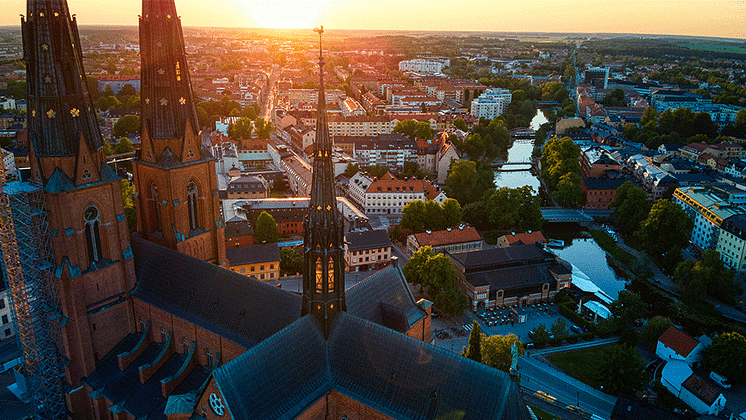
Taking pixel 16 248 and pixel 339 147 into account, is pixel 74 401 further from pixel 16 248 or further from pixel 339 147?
pixel 339 147

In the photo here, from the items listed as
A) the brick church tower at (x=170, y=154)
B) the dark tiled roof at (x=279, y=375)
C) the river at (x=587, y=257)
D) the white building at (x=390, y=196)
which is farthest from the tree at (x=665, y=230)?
the dark tiled roof at (x=279, y=375)

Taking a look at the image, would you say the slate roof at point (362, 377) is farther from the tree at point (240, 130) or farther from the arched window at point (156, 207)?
the tree at point (240, 130)

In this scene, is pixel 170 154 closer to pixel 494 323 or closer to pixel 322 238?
pixel 322 238

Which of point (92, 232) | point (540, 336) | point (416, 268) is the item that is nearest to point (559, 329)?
point (540, 336)

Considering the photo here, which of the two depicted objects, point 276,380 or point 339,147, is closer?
point 276,380

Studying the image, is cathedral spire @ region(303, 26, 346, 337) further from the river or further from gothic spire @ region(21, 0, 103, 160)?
the river

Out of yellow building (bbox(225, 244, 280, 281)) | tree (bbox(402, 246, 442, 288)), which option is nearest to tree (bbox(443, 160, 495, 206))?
tree (bbox(402, 246, 442, 288))

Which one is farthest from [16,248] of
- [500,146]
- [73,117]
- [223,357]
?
[500,146]
